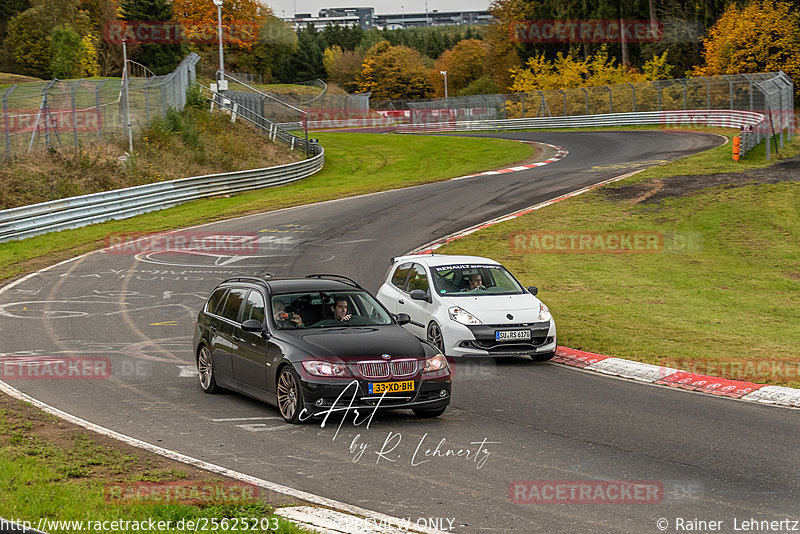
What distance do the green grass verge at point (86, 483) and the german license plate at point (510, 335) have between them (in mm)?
6273

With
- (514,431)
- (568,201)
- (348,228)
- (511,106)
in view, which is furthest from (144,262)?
(511,106)

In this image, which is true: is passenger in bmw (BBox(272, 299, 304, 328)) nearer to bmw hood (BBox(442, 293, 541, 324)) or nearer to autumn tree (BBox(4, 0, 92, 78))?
bmw hood (BBox(442, 293, 541, 324))

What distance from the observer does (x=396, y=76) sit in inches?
5037

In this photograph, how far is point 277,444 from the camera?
9078 millimetres

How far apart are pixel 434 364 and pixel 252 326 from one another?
87.1 inches

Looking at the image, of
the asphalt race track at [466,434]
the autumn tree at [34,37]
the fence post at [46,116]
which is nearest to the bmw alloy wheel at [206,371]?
the asphalt race track at [466,434]

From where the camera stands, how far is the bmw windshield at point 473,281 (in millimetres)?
14633

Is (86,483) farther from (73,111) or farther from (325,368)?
(73,111)

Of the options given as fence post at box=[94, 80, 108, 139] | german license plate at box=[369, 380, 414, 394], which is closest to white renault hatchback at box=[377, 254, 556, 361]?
german license plate at box=[369, 380, 414, 394]
